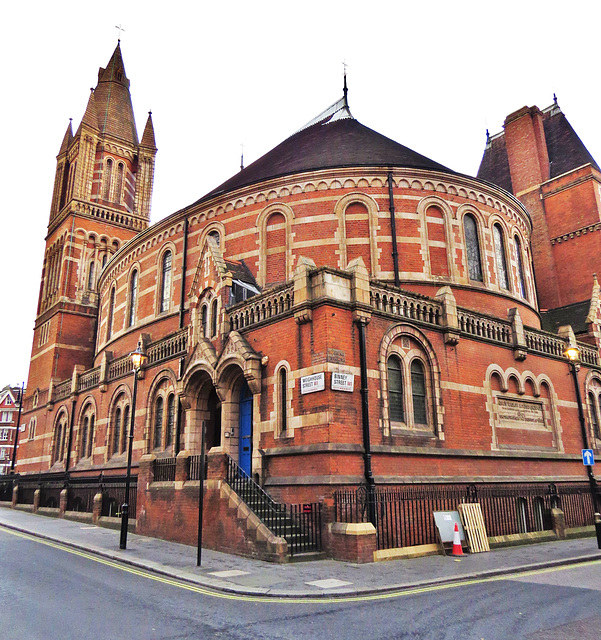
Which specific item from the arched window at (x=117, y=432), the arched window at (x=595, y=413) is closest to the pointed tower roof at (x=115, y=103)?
the arched window at (x=117, y=432)

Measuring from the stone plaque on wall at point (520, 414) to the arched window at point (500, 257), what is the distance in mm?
6966

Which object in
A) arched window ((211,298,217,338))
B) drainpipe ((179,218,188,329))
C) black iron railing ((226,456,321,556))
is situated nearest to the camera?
black iron railing ((226,456,321,556))

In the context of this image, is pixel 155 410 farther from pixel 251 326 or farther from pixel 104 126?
pixel 104 126

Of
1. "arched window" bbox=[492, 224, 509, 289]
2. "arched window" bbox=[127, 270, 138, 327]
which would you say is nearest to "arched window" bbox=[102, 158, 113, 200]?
"arched window" bbox=[127, 270, 138, 327]

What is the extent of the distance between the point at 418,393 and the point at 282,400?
Answer: 14.4 feet

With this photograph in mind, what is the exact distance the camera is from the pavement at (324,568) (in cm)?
1014

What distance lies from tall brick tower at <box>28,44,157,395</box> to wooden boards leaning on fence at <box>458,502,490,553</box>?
31.7 metres

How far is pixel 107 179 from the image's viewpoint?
157 feet

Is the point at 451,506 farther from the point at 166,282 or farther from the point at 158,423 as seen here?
the point at 166,282

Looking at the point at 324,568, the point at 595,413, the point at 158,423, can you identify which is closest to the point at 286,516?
the point at 324,568

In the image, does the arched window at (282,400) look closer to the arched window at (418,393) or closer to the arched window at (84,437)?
the arched window at (418,393)

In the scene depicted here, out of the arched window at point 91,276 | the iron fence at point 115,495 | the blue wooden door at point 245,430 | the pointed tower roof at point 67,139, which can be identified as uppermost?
the pointed tower roof at point 67,139

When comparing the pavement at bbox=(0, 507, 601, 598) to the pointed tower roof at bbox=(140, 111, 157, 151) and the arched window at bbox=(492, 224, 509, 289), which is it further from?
the pointed tower roof at bbox=(140, 111, 157, 151)

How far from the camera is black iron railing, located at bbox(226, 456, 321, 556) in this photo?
13.6 meters
